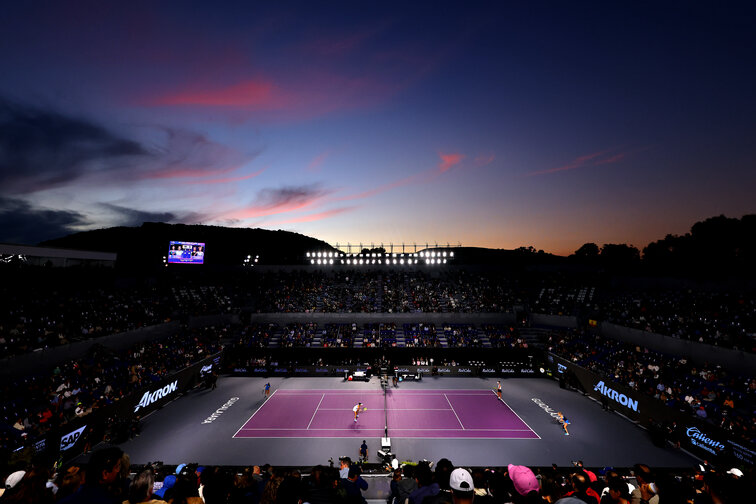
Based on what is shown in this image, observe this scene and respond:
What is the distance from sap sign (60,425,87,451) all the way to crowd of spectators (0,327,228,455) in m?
0.88

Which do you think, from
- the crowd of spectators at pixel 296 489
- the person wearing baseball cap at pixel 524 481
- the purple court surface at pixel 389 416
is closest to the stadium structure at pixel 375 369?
the purple court surface at pixel 389 416

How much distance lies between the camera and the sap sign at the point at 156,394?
2373 centimetres

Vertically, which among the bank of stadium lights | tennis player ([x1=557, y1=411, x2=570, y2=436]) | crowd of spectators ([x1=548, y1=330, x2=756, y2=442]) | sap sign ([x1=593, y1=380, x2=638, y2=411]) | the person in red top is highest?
the bank of stadium lights

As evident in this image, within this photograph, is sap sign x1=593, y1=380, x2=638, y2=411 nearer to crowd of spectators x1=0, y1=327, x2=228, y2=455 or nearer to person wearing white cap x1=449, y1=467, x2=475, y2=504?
person wearing white cap x1=449, y1=467, x2=475, y2=504

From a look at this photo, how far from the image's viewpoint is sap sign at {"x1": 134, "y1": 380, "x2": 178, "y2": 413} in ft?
77.9

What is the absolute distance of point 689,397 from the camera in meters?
21.5

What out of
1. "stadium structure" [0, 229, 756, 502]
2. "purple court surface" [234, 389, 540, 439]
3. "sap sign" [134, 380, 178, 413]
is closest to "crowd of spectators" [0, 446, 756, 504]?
"stadium structure" [0, 229, 756, 502]

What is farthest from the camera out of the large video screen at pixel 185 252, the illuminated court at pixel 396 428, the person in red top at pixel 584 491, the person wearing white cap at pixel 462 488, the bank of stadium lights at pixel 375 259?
the bank of stadium lights at pixel 375 259

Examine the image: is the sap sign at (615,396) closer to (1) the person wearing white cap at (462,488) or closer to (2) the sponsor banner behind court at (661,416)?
(2) the sponsor banner behind court at (661,416)

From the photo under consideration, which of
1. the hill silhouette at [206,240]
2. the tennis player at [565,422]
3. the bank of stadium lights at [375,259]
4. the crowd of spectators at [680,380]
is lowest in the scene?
the tennis player at [565,422]

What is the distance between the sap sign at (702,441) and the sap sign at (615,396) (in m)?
4.42

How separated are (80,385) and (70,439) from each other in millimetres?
7153

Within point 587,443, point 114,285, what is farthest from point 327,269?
point 587,443

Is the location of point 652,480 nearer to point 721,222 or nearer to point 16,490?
point 16,490
